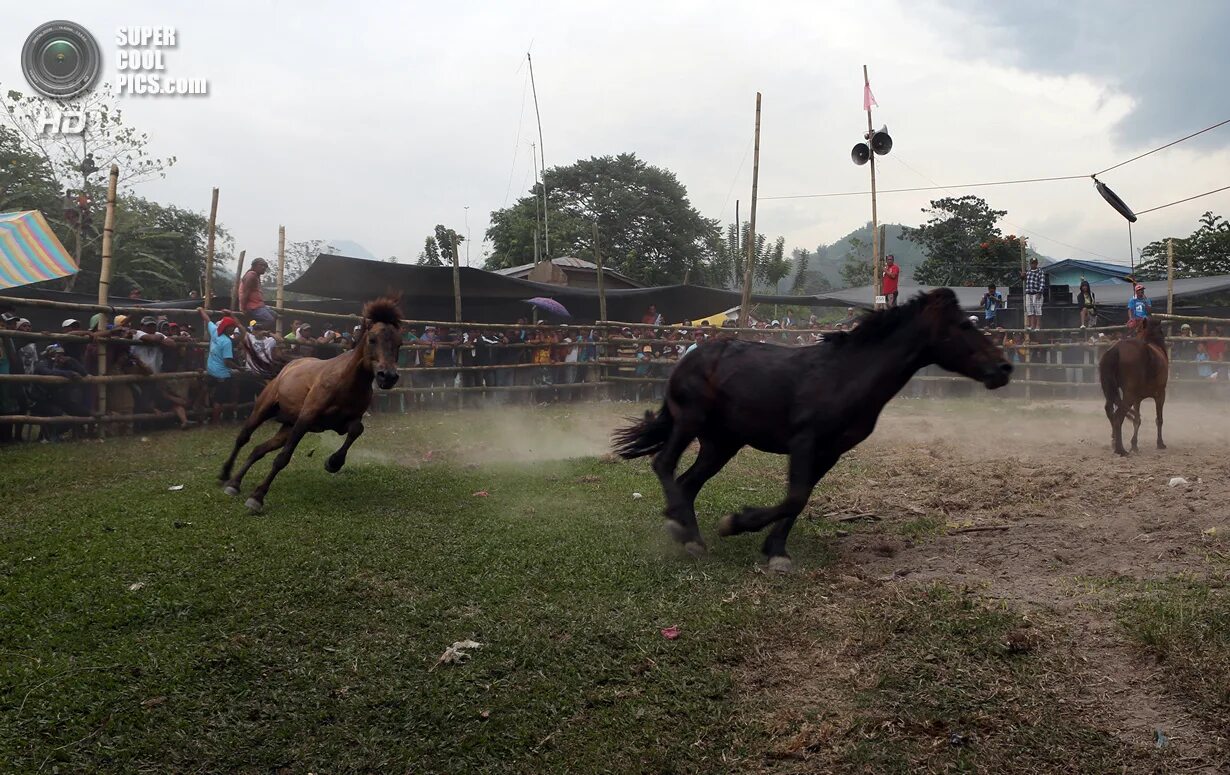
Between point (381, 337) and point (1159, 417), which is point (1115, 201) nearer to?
point (1159, 417)

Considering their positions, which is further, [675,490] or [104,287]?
[104,287]

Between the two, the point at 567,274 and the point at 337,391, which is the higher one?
the point at 567,274

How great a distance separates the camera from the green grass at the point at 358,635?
383 centimetres

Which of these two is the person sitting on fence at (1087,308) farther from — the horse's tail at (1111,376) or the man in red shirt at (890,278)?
the horse's tail at (1111,376)

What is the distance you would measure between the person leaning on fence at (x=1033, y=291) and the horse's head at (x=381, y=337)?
55.8 feet

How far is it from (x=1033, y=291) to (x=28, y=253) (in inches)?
846

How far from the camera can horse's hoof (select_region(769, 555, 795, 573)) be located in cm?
607

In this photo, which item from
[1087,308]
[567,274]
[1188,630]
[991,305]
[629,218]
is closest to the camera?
[1188,630]

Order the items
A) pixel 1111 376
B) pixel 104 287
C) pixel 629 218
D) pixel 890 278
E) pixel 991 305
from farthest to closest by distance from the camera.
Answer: pixel 629 218
pixel 991 305
pixel 890 278
pixel 104 287
pixel 1111 376

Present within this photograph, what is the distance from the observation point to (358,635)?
16.1 feet

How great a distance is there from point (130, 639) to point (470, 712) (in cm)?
211

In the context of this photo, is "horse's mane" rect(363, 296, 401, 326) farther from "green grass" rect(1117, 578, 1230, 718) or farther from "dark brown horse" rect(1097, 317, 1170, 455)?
"dark brown horse" rect(1097, 317, 1170, 455)

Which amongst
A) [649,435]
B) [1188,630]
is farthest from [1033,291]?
[1188,630]

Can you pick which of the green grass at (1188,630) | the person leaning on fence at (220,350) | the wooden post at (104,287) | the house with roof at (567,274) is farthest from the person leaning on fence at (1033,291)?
the wooden post at (104,287)
